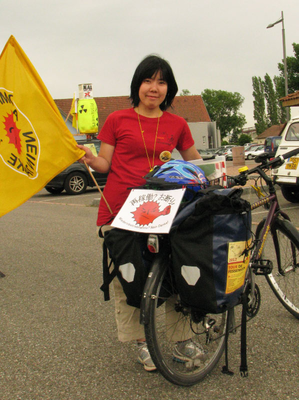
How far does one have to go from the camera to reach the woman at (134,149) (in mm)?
2645

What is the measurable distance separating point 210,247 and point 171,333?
743 millimetres

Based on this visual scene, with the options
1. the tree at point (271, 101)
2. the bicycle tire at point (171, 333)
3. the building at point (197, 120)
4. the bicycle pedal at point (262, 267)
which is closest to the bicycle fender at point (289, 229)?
the bicycle pedal at point (262, 267)

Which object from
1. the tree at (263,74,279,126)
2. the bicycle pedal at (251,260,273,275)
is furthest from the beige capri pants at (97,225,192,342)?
the tree at (263,74,279,126)

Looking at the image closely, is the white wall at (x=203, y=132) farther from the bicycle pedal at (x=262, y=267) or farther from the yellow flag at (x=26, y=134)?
the yellow flag at (x=26, y=134)

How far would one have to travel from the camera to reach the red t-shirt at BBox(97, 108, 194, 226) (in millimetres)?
2641

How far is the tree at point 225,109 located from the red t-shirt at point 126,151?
111 metres

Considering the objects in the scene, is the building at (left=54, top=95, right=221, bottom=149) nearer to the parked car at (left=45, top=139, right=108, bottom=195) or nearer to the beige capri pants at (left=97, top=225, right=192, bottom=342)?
the parked car at (left=45, top=139, right=108, bottom=195)

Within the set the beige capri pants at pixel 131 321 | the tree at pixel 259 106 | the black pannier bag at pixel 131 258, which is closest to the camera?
the black pannier bag at pixel 131 258

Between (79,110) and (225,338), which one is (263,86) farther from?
(225,338)

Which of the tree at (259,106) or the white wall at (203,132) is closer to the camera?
the white wall at (203,132)

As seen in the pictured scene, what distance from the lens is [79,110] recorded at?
12555 mm

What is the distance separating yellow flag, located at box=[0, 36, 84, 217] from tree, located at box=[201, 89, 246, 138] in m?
111

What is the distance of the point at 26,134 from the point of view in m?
2.76

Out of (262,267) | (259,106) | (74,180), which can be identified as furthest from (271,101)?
(262,267)
